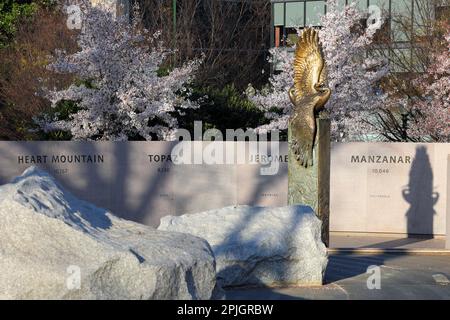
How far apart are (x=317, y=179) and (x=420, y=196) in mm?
6557

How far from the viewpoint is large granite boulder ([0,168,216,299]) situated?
7.53m

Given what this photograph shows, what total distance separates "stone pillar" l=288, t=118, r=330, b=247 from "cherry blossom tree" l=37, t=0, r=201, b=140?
27.6ft

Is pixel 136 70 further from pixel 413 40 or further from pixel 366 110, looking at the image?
pixel 413 40

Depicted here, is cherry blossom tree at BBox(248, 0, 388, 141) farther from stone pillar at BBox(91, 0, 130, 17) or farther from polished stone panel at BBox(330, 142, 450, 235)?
stone pillar at BBox(91, 0, 130, 17)

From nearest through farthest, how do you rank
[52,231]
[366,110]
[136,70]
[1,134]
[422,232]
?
1. [52,231]
2. [422,232]
3. [136,70]
4. [366,110]
5. [1,134]

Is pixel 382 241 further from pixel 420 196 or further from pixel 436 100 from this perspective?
pixel 436 100

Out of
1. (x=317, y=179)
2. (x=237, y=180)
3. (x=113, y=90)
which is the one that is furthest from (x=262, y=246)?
(x=113, y=90)

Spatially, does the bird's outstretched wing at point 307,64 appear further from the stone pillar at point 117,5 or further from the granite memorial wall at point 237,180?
the stone pillar at point 117,5

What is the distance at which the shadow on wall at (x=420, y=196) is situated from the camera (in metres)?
21.2

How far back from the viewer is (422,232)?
21.3 m

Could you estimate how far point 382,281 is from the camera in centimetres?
1390
